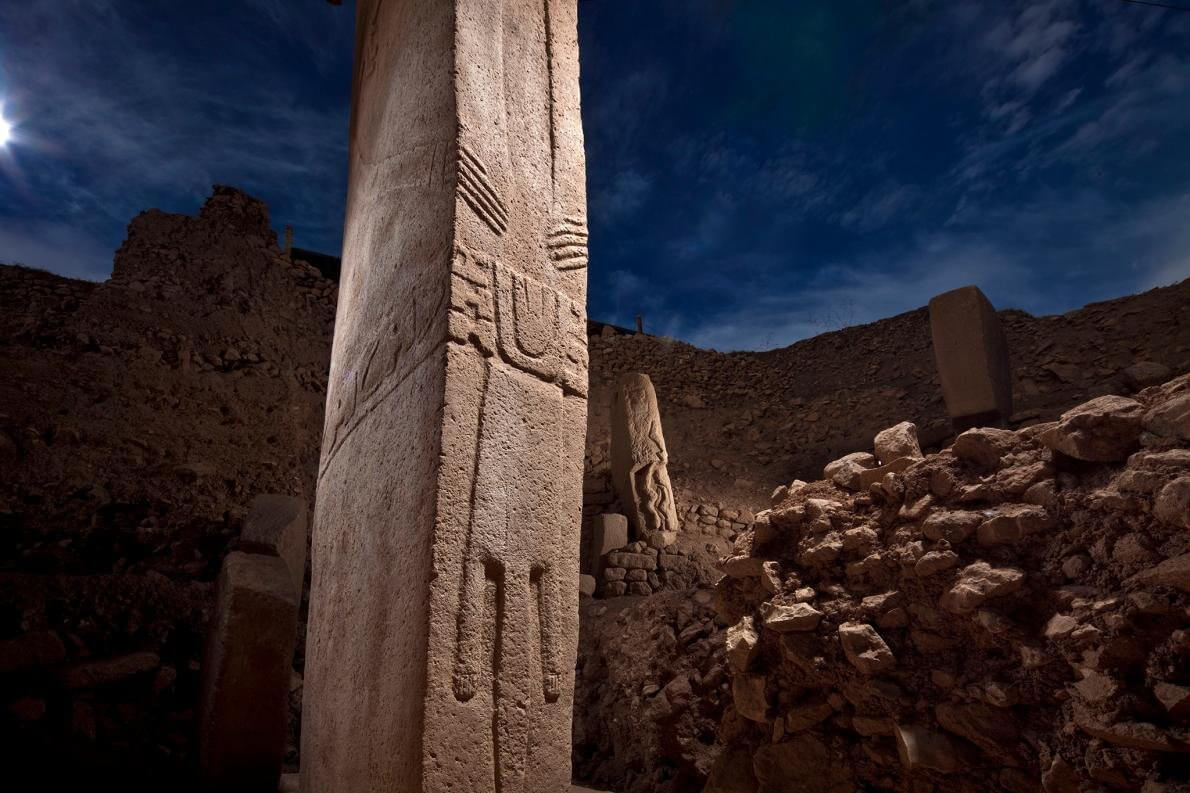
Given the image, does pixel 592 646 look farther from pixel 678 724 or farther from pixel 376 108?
pixel 376 108

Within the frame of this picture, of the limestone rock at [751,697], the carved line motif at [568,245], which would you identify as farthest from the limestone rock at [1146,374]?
the carved line motif at [568,245]

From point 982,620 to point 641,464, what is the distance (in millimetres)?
6000

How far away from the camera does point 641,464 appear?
8141mm

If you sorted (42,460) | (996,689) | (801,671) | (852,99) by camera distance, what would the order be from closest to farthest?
1. (996,689)
2. (801,671)
3. (42,460)
4. (852,99)

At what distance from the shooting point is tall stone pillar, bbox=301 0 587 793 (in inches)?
60.0

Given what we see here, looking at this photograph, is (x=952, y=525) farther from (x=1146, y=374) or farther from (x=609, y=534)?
(x=1146, y=374)

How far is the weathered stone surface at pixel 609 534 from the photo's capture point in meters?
7.23

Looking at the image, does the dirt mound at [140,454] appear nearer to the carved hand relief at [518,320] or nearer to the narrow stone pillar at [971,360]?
the carved hand relief at [518,320]

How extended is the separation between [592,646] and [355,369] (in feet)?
11.1

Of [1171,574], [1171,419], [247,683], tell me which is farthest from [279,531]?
[1171,419]

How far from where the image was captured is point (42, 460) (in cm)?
554

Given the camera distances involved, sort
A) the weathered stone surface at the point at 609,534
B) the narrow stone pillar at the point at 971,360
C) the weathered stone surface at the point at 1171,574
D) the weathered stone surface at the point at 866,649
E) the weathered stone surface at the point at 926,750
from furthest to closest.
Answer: the weathered stone surface at the point at 609,534
the narrow stone pillar at the point at 971,360
the weathered stone surface at the point at 866,649
the weathered stone surface at the point at 926,750
the weathered stone surface at the point at 1171,574

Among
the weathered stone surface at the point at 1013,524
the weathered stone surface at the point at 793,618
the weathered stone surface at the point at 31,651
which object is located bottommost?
the weathered stone surface at the point at 31,651

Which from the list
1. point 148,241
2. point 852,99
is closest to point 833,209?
point 852,99
